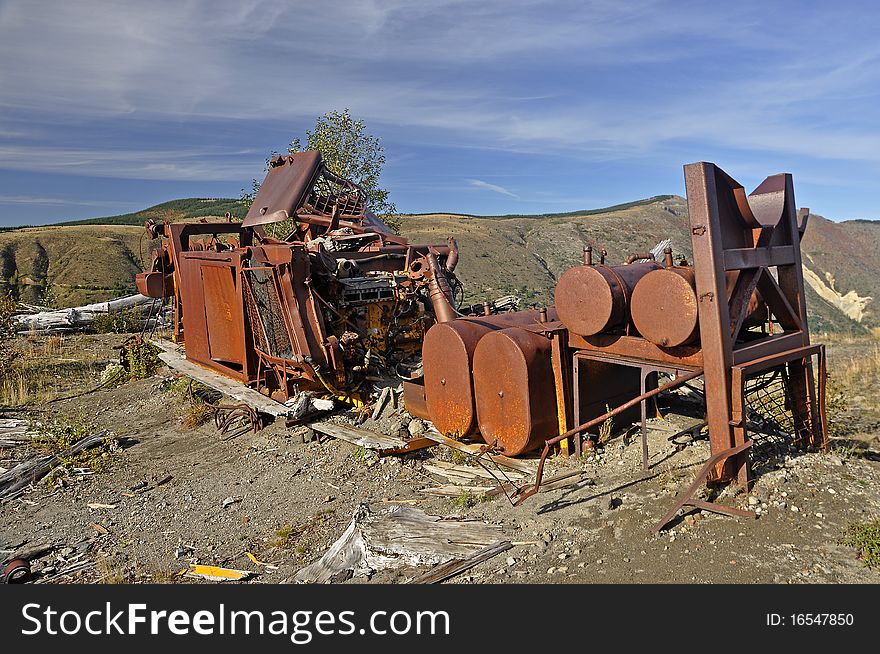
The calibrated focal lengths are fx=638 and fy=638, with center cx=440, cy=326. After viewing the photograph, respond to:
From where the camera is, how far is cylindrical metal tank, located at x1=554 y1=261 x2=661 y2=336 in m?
6.29

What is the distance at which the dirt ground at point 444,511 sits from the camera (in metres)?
4.78

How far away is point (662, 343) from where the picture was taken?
5.89 metres

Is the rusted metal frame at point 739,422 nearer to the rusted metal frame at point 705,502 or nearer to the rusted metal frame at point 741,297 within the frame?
the rusted metal frame at point 705,502

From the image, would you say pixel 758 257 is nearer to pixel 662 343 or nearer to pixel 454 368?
pixel 662 343

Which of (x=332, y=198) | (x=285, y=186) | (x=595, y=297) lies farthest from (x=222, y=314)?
(x=595, y=297)

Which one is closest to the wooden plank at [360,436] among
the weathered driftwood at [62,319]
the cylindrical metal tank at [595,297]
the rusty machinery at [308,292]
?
the rusty machinery at [308,292]

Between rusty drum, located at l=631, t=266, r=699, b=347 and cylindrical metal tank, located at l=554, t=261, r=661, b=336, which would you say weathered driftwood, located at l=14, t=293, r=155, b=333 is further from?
rusty drum, located at l=631, t=266, r=699, b=347

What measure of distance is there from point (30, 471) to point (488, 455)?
20.0ft

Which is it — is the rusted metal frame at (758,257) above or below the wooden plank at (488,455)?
above

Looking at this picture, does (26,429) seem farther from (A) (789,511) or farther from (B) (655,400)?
(A) (789,511)

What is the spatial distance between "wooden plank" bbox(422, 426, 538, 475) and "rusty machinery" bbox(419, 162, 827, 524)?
0.13 metres

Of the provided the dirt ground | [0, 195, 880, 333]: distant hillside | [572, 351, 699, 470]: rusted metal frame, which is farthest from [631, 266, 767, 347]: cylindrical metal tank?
[0, 195, 880, 333]: distant hillside

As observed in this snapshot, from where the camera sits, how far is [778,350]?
6297 mm

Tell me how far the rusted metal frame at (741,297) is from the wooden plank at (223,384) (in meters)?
5.95
